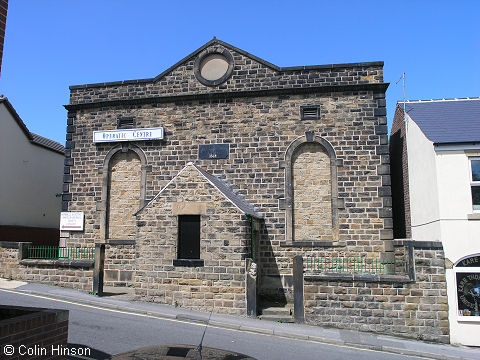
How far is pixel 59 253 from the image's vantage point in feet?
51.3

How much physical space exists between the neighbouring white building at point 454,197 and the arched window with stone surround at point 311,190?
307 cm

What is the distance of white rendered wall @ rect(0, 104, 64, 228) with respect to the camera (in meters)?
21.0

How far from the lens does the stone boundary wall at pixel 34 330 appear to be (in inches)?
204

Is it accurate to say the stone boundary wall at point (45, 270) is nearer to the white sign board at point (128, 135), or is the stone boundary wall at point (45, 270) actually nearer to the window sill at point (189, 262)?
the window sill at point (189, 262)

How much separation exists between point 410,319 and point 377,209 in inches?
180

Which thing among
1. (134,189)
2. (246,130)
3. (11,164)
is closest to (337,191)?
(246,130)

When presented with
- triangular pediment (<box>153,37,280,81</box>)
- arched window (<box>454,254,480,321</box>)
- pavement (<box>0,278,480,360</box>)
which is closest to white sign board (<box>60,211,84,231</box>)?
pavement (<box>0,278,480,360</box>)

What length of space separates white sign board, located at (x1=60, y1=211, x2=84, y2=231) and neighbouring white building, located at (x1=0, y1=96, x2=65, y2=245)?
527cm

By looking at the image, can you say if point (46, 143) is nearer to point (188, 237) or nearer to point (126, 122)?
point (126, 122)

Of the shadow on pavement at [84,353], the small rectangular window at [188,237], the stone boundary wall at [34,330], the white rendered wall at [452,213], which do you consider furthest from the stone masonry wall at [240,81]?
the stone boundary wall at [34,330]

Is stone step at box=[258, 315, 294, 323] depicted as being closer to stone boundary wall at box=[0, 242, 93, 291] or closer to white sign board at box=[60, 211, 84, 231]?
stone boundary wall at box=[0, 242, 93, 291]

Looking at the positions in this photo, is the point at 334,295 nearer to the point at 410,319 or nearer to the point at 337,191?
the point at 410,319

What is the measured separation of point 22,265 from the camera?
14.6 meters

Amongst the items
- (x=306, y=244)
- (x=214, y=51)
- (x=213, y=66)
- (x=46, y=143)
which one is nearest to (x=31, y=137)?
(x=46, y=143)
